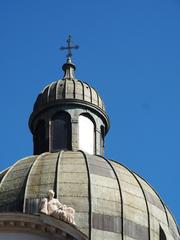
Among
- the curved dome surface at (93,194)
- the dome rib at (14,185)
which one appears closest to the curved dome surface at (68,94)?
the curved dome surface at (93,194)

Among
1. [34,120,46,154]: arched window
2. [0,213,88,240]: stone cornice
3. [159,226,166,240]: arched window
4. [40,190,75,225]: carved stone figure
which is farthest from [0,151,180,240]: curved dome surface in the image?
[0,213,88,240]: stone cornice

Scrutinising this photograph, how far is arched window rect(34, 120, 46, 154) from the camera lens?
231ft

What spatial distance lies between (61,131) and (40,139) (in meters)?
1.52

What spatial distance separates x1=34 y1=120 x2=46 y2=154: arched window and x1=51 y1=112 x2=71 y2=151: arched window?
1.77 ft

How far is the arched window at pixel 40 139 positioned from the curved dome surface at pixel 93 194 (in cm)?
479

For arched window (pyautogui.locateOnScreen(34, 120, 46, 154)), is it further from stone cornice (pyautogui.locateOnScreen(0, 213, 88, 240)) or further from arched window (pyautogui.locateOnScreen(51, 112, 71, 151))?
stone cornice (pyautogui.locateOnScreen(0, 213, 88, 240))

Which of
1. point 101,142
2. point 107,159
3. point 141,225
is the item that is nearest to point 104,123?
point 101,142

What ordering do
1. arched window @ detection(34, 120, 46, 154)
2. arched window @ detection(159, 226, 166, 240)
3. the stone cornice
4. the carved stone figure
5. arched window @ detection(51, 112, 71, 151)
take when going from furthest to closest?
arched window @ detection(34, 120, 46, 154) → arched window @ detection(51, 112, 71, 151) → arched window @ detection(159, 226, 166, 240) → the carved stone figure → the stone cornice

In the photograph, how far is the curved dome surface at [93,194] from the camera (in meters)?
61.0

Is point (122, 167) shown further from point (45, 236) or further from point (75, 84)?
point (45, 236)

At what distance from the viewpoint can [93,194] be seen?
6166cm

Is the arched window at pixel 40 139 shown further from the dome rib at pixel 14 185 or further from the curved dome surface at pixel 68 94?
the dome rib at pixel 14 185

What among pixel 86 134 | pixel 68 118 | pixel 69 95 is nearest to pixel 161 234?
pixel 86 134

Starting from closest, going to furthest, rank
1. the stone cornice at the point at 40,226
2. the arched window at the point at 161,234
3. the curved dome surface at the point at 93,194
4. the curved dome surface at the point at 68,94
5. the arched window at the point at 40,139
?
1. the stone cornice at the point at 40,226
2. the curved dome surface at the point at 93,194
3. the arched window at the point at 161,234
4. the arched window at the point at 40,139
5. the curved dome surface at the point at 68,94
